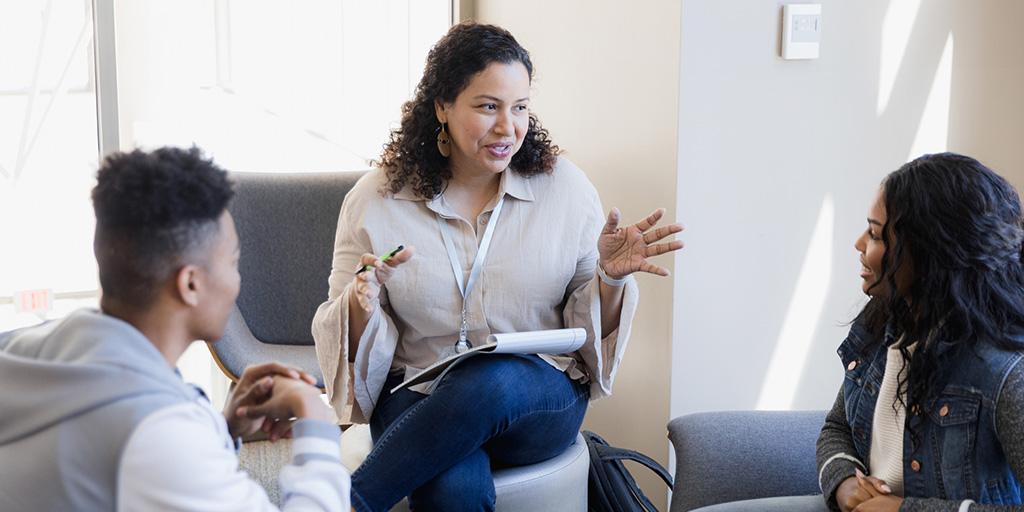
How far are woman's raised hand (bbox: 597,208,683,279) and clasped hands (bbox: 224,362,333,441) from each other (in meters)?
0.91

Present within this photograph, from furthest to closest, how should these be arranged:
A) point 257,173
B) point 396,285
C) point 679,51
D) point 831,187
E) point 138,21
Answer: point 138,21 → point 257,173 → point 831,187 → point 679,51 → point 396,285

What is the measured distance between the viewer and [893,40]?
8.70ft

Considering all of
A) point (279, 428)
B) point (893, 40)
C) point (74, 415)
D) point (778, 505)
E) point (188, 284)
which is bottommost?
point (778, 505)

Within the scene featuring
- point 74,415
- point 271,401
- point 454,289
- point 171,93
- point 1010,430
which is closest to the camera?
point 74,415

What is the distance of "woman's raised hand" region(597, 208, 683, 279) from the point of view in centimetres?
217

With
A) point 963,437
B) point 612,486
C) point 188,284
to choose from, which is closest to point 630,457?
point 612,486

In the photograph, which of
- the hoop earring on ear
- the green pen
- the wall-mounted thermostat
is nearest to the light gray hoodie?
the green pen

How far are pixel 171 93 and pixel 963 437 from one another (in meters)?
2.57

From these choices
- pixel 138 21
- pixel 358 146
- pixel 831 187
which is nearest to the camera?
pixel 831 187

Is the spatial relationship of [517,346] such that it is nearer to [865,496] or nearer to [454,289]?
[454,289]

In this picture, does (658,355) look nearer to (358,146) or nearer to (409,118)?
(409,118)

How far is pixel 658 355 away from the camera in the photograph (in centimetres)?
267

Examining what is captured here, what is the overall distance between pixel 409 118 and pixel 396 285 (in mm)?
399

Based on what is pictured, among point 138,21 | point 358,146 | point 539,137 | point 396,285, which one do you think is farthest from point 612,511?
point 138,21
